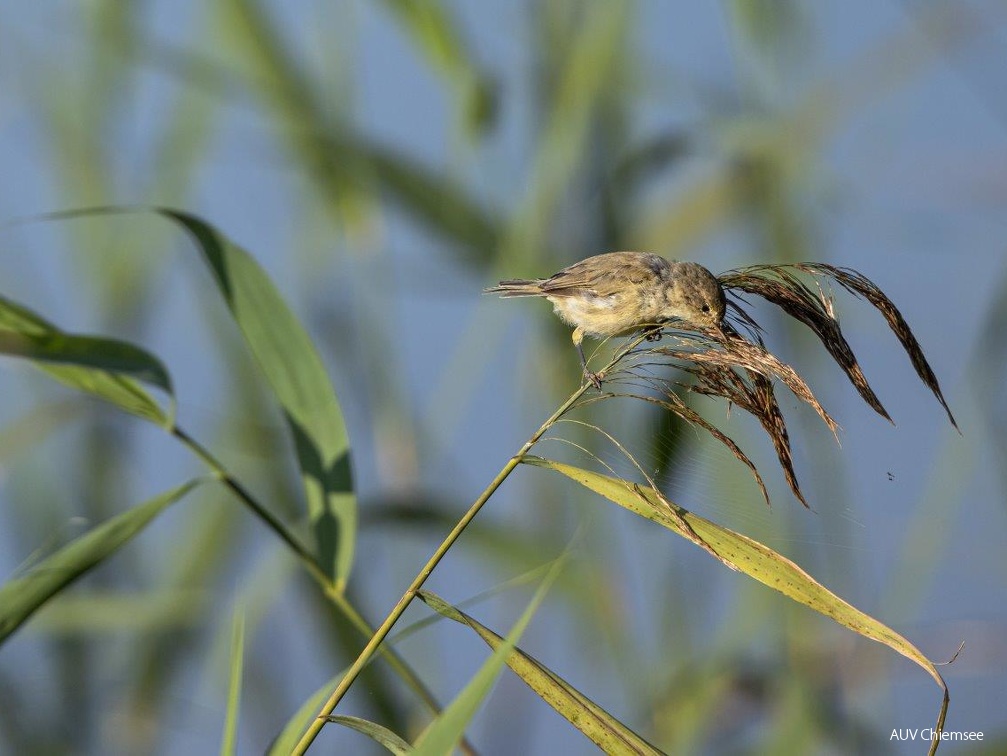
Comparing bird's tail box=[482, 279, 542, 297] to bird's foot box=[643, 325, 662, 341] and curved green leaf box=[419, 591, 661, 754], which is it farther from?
curved green leaf box=[419, 591, 661, 754]

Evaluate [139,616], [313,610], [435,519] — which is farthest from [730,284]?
[139,616]

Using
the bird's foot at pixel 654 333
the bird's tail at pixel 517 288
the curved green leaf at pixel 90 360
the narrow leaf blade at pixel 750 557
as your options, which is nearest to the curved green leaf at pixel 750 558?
the narrow leaf blade at pixel 750 557

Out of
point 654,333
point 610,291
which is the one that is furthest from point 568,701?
point 610,291

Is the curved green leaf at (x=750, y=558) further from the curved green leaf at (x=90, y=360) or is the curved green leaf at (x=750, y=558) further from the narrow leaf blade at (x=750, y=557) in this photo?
the curved green leaf at (x=90, y=360)

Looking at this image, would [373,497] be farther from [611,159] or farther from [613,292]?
[611,159]

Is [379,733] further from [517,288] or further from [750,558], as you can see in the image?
[517,288]

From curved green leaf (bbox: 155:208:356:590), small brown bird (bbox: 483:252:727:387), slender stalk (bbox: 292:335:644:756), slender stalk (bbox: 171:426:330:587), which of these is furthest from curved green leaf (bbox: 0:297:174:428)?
small brown bird (bbox: 483:252:727:387)

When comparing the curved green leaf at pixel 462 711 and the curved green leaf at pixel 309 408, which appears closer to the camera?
the curved green leaf at pixel 462 711
